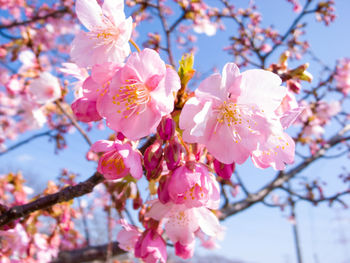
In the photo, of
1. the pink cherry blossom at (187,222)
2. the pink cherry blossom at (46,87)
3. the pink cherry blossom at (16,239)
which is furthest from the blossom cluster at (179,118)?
the pink cherry blossom at (46,87)

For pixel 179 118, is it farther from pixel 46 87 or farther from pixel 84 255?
pixel 84 255

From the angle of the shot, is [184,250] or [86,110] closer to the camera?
[86,110]

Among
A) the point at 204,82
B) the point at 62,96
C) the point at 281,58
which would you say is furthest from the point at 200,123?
the point at 62,96

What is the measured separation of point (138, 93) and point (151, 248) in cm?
57

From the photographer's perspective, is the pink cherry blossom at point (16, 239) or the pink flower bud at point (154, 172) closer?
the pink flower bud at point (154, 172)

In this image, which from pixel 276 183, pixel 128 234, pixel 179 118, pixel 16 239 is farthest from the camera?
pixel 276 183

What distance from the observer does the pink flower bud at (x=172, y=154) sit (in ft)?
2.54

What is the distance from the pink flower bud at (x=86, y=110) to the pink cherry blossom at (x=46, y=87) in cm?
155

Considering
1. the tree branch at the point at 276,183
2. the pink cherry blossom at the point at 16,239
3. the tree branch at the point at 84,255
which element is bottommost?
the tree branch at the point at 276,183

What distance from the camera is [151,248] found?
1.00 meters

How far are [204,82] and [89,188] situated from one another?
20.3 inches

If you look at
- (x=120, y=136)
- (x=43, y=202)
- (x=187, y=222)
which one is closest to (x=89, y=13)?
(x=120, y=136)

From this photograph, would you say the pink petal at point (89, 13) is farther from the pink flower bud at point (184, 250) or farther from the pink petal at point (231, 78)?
the pink flower bud at point (184, 250)

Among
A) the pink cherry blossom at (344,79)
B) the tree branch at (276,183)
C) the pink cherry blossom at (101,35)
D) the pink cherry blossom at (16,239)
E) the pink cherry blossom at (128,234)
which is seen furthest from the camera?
the pink cherry blossom at (344,79)
